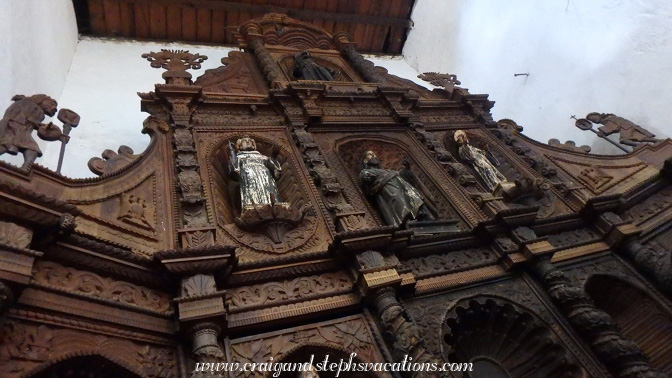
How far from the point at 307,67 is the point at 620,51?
496 centimetres

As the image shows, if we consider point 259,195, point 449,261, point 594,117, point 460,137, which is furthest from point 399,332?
point 594,117

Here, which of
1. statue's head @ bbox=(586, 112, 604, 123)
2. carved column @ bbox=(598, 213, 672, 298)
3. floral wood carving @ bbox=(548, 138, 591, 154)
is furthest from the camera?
statue's head @ bbox=(586, 112, 604, 123)

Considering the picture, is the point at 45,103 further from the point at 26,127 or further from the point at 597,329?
the point at 597,329

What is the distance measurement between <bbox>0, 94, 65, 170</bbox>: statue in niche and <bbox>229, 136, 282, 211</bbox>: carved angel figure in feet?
5.42

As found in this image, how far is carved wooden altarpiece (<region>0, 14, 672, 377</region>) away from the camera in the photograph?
121 inches

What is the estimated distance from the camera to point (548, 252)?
462 centimetres

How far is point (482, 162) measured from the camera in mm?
6367

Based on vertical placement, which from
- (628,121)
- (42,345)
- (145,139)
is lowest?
(42,345)

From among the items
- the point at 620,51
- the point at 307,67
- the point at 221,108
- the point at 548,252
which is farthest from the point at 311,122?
the point at 620,51

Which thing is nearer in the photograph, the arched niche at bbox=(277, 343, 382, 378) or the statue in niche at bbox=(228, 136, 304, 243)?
the arched niche at bbox=(277, 343, 382, 378)

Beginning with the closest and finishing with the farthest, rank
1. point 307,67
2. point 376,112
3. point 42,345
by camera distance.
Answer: point 42,345 → point 376,112 → point 307,67

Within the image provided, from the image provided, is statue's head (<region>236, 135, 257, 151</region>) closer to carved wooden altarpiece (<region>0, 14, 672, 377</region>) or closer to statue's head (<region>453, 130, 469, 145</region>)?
A: carved wooden altarpiece (<region>0, 14, 672, 377</region>)

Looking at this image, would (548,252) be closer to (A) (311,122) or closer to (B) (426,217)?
(B) (426,217)

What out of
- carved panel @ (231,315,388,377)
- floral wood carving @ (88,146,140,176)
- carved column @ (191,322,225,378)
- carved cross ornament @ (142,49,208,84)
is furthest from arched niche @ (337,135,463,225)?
carved column @ (191,322,225,378)
